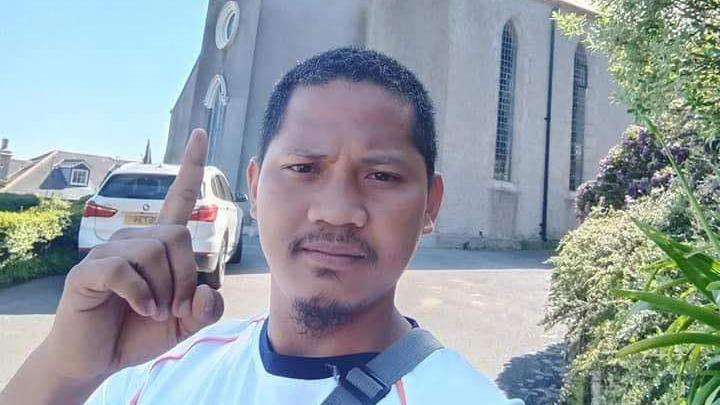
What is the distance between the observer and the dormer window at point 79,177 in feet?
142

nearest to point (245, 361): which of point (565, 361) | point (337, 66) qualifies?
point (337, 66)

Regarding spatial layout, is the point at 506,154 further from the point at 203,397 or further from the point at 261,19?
the point at 203,397

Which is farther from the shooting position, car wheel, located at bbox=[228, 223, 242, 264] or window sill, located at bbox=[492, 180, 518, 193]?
window sill, located at bbox=[492, 180, 518, 193]

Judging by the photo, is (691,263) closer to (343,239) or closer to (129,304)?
(343,239)

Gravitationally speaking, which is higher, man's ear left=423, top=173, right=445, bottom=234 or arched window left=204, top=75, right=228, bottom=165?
arched window left=204, top=75, right=228, bottom=165

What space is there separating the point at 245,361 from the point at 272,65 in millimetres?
18154

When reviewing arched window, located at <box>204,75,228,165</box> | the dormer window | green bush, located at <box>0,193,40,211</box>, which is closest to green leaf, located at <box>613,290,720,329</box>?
green bush, located at <box>0,193,40,211</box>

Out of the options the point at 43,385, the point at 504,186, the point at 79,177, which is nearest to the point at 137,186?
the point at 43,385

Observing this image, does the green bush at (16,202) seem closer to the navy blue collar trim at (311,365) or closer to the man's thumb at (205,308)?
the man's thumb at (205,308)

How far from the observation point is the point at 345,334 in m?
1.16

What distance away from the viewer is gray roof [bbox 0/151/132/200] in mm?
40844

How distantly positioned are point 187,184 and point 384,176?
20.4 inches

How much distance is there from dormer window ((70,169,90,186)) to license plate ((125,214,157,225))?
42.8 meters

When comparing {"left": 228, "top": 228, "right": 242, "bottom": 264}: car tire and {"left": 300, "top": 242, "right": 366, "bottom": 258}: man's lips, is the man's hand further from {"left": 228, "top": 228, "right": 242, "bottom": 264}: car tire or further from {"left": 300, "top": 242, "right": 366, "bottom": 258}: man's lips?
{"left": 228, "top": 228, "right": 242, "bottom": 264}: car tire
